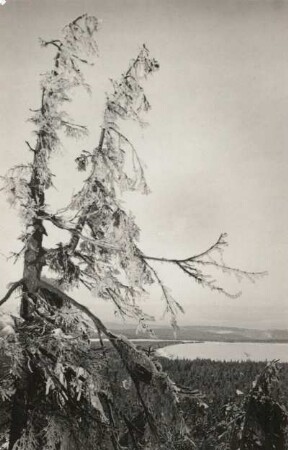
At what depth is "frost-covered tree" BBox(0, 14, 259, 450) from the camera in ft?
13.6

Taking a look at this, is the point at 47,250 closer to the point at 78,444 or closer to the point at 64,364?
the point at 64,364

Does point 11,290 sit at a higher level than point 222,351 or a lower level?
higher

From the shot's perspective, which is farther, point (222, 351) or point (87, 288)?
point (222, 351)

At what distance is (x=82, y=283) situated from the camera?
5.15 metres

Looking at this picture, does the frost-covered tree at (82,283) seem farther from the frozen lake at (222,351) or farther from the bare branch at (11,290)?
the frozen lake at (222,351)

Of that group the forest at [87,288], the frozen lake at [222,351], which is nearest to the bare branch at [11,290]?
the forest at [87,288]

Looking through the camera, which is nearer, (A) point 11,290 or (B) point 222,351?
(A) point 11,290

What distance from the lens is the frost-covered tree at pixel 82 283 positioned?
4.14m

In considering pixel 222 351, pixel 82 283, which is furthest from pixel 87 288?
pixel 222 351

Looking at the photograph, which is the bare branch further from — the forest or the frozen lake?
the frozen lake

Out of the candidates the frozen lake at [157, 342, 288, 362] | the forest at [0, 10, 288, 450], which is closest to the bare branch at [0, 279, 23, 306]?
the forest at [0, 10, 288, 450]

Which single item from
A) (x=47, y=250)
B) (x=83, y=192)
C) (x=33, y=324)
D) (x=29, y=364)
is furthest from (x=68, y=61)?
(x=29, y=364)

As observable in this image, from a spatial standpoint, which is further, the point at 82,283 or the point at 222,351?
the point at 222,351

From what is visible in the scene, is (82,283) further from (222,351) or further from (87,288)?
(222,351)
